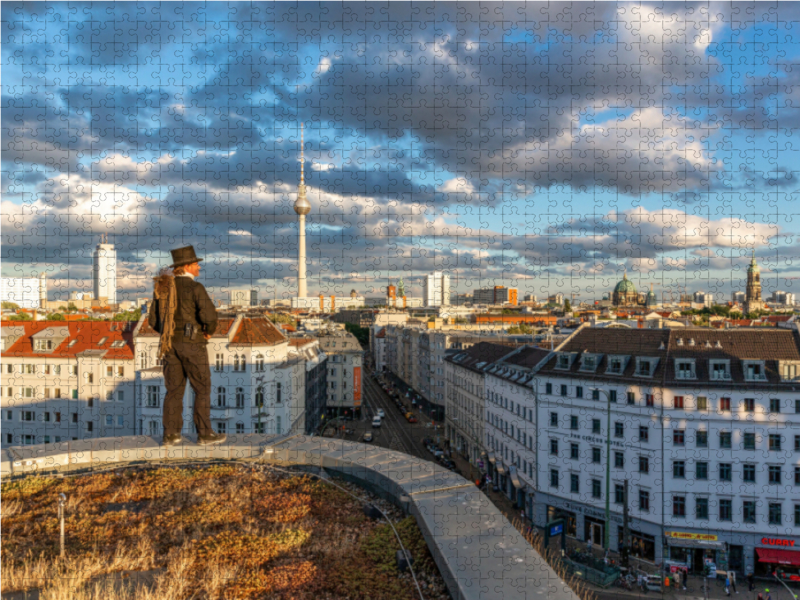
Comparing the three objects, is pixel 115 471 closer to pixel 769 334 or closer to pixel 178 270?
pixel 178 270

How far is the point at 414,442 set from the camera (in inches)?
2052

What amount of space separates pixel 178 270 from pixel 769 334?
32.7m

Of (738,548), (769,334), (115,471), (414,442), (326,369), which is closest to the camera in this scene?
(115,471)

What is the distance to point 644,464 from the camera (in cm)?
2925

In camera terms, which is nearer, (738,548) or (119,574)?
(119,574)

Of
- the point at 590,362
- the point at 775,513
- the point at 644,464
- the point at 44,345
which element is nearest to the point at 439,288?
the point at 590,362

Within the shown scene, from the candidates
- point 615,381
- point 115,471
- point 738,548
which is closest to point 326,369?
point 615,381

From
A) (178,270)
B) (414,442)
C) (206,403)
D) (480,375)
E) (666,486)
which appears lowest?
(414,442)

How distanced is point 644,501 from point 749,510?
467cm

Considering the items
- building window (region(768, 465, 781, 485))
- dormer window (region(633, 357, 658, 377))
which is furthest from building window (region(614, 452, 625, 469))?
building window (region(768, 465, 781, 485))

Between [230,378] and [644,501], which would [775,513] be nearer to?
[644,501]

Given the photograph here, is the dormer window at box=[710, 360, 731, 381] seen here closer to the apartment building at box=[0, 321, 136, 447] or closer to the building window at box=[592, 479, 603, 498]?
the building window at box=[592, 479, 603, 498]

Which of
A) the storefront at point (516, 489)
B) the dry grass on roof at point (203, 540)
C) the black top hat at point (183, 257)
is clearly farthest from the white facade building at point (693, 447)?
the black top hat at point (183, 257)

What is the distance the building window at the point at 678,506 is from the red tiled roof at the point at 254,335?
24.7 metres
